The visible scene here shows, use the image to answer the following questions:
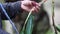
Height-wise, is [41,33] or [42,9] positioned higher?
[42,9]

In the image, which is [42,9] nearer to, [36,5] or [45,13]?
[45,13]

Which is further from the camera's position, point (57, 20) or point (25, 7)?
point (57, 20)

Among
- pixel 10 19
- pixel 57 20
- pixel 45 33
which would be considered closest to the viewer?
pixel 10 19

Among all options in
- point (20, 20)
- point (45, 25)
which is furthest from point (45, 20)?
point (20, 20)

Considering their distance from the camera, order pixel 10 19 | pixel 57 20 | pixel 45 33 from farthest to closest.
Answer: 1. pixel 57 20
2. pixel 45 33
3. pixel 10 19

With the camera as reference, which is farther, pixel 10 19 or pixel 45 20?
pixel 45 20

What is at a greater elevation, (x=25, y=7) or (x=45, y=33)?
(x=25, y=7)

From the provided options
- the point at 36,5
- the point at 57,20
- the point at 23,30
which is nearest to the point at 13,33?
the point at 23,30

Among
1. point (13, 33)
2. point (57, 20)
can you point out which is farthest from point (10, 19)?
point (57, 20)

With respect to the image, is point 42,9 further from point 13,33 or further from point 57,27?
point 13,33
